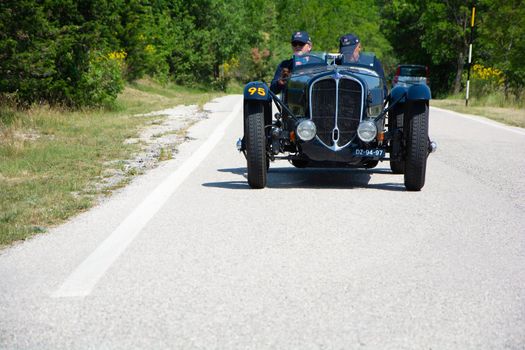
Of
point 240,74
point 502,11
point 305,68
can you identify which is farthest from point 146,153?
point 240,74

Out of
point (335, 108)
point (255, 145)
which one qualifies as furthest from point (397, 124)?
point (255, 145)

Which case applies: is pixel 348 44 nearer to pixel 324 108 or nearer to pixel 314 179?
pixel 324 108

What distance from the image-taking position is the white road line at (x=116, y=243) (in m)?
4.70

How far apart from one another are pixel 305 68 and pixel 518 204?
9.88 ft

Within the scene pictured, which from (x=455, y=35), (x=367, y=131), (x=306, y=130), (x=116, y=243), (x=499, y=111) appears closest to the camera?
(x=116, y=243)

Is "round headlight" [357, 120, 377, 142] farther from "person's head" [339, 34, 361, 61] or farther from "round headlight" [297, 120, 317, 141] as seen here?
"person's head" [339, 34, 361, 61]

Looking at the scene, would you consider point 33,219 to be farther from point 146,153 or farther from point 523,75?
point 523,75

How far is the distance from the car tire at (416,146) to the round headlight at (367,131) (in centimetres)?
40

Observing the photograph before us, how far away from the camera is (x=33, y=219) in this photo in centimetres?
682

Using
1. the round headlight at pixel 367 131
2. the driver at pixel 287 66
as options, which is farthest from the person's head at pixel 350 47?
the round headlight at pixel 367 131

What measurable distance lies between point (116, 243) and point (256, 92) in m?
3.21

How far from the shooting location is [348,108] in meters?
8.48

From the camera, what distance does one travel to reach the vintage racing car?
8.31 metres

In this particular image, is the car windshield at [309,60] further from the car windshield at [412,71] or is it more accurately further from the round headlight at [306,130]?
the car windshield at [412,71]
